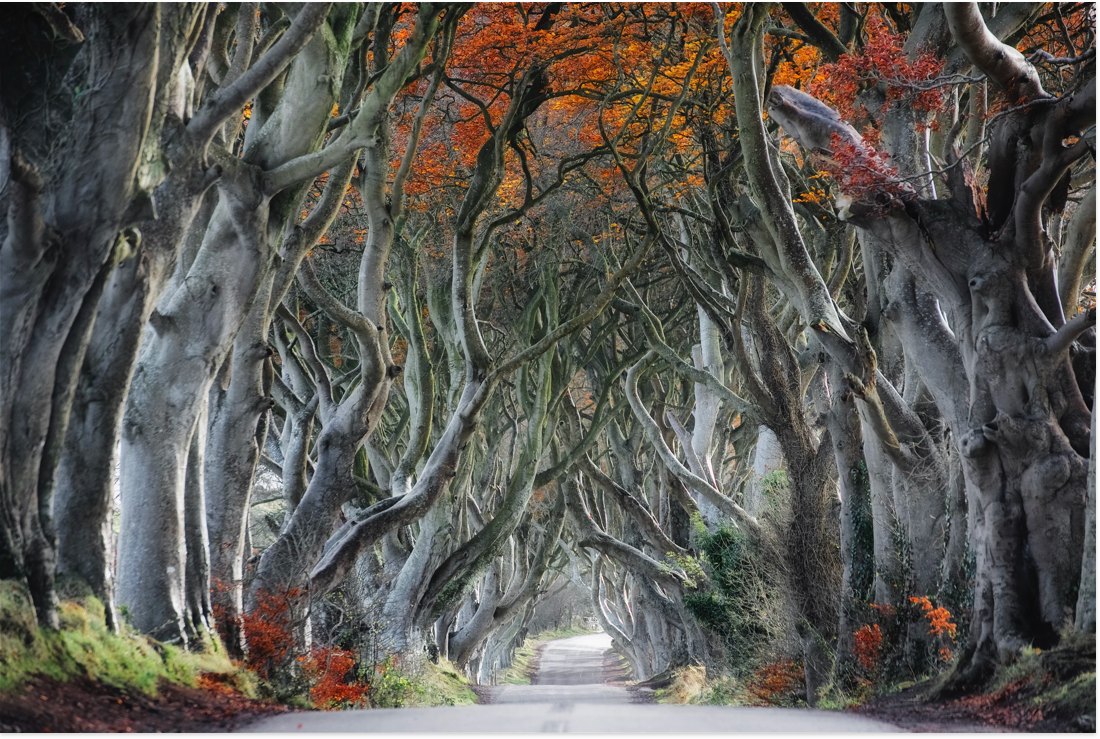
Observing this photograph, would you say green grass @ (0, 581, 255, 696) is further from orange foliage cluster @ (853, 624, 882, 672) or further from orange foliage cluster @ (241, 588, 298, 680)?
orange foliage cluster @ (853, 624, 882, 672)

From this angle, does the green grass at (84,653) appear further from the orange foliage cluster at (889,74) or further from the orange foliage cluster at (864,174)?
the orange foliage cluster at (889,74)

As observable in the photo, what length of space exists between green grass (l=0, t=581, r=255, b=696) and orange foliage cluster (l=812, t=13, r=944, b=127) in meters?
7.83

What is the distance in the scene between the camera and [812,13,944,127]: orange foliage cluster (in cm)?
902

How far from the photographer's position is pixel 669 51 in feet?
41.4

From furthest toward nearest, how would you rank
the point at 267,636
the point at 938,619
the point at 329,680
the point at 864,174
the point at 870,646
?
the point at 870,646, the point at 329,680, the point at 938,619, the point at 267,636, the point at 864,174

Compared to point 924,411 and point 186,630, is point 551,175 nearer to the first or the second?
point 924,411

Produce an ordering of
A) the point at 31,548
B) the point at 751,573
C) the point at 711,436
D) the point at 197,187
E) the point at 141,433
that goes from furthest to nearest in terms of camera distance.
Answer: the point at 711,436 < the point at 751,573 < the point at 141,433 < the point at 197,187 < the point at 31,548

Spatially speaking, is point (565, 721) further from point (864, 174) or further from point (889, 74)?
point (889, 74)

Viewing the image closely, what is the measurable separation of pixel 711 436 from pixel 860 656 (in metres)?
8.21

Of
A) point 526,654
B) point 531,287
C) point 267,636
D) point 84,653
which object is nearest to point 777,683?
point 267,636

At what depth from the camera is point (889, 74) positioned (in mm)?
9102

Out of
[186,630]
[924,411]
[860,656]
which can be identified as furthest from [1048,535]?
[186,630]

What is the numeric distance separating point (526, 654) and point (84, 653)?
143 ft

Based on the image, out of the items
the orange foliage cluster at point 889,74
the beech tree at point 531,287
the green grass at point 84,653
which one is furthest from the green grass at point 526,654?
the green grass at point 84,653
